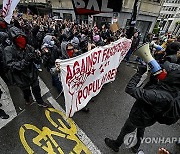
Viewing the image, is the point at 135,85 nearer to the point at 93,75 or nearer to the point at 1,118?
the point at 93,75

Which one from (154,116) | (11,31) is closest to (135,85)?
(154,116)

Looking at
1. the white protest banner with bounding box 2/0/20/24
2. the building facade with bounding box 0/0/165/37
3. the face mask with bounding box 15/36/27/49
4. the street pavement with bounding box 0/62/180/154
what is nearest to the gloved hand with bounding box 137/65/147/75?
the street pavement with bounding box 0/62/180/154

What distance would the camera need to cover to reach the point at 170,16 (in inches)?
1818

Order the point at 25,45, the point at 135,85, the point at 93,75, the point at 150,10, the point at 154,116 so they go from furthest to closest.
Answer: the point at 150,10
the point at 93,75
the point at 25,45
the point at 154,116
the point at 135,85

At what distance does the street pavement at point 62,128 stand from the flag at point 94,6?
2.40 m

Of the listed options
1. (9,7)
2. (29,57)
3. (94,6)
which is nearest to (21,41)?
(29,57)

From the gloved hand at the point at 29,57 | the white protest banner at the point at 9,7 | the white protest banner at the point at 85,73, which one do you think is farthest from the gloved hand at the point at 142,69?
the white protest banner at the point at 9,7

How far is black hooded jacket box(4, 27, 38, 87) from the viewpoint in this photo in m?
3.29

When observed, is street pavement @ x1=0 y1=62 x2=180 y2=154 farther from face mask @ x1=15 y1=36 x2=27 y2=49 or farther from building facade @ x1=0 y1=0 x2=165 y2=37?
building facade @ x1=0 y1=0 x2=165 y2=37

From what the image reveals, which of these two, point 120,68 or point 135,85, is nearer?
point 135,85

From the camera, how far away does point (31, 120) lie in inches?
149

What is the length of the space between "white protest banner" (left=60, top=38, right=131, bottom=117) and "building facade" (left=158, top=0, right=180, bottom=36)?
134 ft

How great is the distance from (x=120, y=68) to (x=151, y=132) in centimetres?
376

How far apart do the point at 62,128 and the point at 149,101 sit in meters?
2.14
